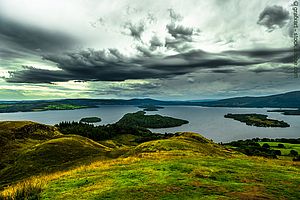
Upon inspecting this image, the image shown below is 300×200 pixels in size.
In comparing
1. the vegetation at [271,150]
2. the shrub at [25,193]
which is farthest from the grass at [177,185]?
the vegetation at [271,150]

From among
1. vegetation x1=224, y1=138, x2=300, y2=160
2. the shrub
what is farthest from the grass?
A: vegetation x1=224, y1=138, x2=300, y2=160

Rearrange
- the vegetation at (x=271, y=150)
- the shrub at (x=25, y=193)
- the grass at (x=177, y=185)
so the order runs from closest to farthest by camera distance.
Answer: the grass at (x=177, y=185) < the shrub at (x=25, y=193) < the vegetation at (x=271, y=150)

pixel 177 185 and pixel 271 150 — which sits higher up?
pixel 177 185

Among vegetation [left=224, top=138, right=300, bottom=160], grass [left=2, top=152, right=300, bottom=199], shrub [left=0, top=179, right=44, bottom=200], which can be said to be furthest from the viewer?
vegetation [left=224, top=138, right=300, bottom=160]

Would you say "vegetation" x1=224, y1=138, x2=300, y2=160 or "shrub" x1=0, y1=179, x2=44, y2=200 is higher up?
"shrub" x1=0, y1=179, x2=44, y2=200

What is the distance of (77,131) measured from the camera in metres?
185

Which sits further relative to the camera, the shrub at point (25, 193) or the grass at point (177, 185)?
the shrub at point (25, 193)

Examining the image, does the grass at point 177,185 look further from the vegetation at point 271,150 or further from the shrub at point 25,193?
the vegetation at point 271,150

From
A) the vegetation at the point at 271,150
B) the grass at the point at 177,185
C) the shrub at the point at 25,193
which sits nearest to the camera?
the grass at the point at 177,185

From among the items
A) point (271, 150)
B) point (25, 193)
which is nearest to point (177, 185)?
point (25, 193)

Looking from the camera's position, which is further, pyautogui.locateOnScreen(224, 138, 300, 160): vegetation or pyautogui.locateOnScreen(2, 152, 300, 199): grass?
pyautogui.locateOnScreen(224, 138, 300, 160): vegetation

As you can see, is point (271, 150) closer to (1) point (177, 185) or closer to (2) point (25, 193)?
(1) point (177, 185)

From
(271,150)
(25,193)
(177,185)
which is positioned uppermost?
(177,185)

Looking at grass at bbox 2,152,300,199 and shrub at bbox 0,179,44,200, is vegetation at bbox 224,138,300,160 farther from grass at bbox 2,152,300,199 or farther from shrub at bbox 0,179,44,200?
shrub at bbox 0,179,44,200
